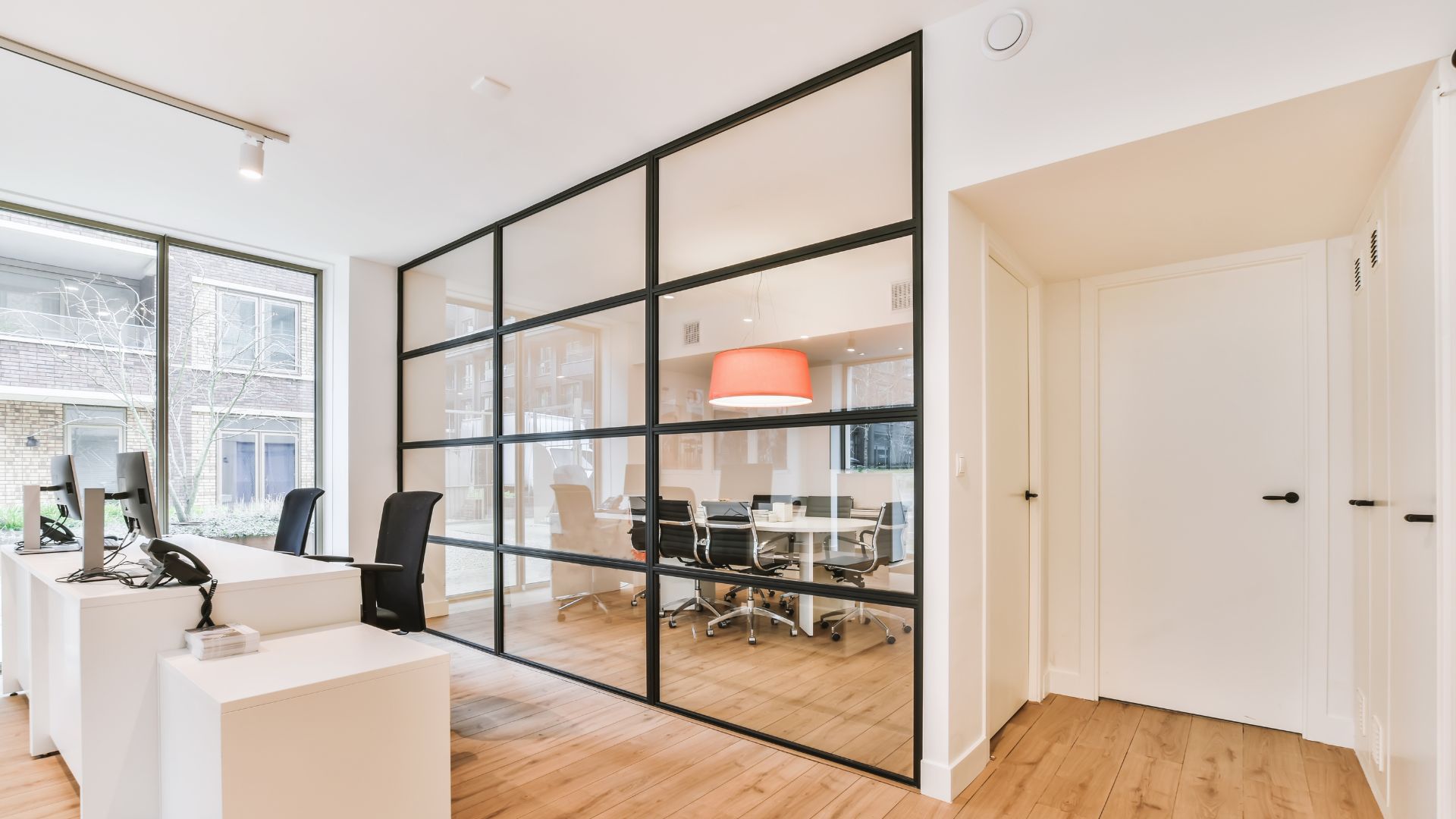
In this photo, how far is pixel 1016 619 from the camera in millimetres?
3131

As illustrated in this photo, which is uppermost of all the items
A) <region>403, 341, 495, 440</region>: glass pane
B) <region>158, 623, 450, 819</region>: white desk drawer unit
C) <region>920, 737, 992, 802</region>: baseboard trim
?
<region>403, 341, 495, 440</region>: glass pane

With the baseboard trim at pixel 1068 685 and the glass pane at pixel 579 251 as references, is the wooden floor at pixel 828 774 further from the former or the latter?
the glass pane at pixel 579 251

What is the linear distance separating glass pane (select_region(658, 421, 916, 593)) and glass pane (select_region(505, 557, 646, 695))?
47cm

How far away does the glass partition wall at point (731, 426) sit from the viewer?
8.45 ft

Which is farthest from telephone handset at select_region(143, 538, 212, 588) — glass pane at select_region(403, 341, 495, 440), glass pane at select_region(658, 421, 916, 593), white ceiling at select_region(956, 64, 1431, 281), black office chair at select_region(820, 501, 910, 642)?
white ceiling at select_region(956, 64, 1431, 281)

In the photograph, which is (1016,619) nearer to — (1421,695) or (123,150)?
(1421,695)

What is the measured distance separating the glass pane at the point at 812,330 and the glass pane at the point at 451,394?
1705mm

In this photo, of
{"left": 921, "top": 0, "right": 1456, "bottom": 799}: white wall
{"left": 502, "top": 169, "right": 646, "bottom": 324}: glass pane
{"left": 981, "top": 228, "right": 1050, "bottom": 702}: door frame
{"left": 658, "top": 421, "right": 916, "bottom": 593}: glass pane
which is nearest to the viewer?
{"left": 921, "top": 0, "right": 1456, "bottom": 799}: white wall

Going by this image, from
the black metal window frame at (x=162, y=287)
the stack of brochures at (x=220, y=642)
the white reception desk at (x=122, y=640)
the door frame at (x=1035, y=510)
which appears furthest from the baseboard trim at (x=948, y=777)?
the black metal window frame at (x=162, y=287)

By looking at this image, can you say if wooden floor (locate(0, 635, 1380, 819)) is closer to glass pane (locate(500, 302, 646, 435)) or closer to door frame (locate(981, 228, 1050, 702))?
door frame (locate(981, 228, 1050, 702))

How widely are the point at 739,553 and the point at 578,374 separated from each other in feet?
4.87

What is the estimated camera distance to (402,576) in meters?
3.06

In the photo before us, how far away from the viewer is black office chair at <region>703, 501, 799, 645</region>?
2.87 m

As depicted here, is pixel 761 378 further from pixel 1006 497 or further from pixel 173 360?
pixel 173 360
